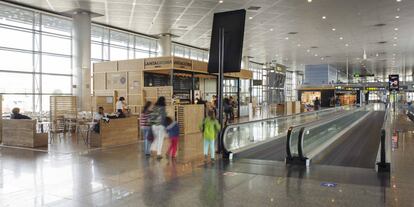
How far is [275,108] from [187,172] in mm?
23112

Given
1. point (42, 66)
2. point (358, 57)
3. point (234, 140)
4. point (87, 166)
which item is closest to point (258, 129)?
point (234, 140)

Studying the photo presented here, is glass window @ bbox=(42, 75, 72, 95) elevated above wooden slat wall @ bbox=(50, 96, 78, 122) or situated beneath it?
elevated above

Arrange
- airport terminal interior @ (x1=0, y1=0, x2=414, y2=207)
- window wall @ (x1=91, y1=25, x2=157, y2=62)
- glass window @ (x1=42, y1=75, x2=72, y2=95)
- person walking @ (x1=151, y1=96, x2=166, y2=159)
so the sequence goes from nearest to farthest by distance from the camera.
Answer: airport terminal interior @ (x1=0, y1=0, x2=414, y2=207) < person walking @ (x1=151, y1=96, x2=166, y2=159) < glass window @ (x1=42, y1=75, x2=72, y2=95) < window wall @ (x1=91, y1=25, x2=157, y2=62)

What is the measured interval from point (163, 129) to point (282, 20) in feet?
41.0

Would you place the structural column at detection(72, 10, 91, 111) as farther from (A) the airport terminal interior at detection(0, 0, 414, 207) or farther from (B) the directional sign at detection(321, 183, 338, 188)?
(B) the directional sign at detection(321, 183, 338, 188)

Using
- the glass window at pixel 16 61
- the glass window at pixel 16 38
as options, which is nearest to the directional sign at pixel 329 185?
the glass window at pixel 16 61

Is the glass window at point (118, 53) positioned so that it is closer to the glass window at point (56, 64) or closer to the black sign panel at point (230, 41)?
the glass window at point (56, 64)

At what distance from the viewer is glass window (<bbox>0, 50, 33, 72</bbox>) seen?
15.0m

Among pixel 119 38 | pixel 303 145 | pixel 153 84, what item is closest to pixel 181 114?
pixel 153 84

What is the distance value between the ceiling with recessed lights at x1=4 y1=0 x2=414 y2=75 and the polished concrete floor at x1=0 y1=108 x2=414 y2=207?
9.02 metres

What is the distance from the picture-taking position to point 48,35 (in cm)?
1683

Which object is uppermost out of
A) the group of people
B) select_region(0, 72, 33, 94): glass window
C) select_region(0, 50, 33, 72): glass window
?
select_region(0, 50, 33, 72): glass window

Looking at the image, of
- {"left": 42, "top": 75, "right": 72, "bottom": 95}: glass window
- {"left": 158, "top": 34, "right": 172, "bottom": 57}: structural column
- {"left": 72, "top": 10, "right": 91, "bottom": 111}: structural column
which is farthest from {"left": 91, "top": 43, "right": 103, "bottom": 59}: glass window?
{"left": 158, "top": 34, "right": 172, "bottom": 57}: structural column

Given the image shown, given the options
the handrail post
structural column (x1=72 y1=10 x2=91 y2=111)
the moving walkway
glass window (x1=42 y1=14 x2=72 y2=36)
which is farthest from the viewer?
glass window (x1=42 y1=14 x2=72 y2=36)
